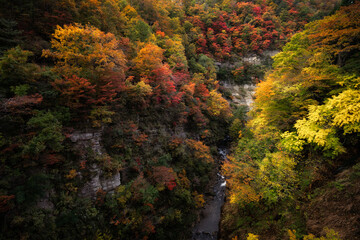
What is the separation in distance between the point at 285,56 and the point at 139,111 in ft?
47.5

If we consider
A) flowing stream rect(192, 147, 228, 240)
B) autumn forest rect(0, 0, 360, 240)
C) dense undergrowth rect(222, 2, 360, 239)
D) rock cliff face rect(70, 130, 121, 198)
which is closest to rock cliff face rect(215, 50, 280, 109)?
autumn forest rect(0, 0, 360, 240)

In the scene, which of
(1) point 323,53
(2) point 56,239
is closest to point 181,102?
(1) point 323,53

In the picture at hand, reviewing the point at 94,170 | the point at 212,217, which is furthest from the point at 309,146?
the point at 94,170

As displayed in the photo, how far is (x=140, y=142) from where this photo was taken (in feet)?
41.7

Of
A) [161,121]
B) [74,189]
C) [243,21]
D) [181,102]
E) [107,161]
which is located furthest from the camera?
[243,21]

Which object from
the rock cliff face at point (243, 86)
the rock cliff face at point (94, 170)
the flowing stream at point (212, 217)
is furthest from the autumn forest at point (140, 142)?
the rock cliff face at point (243, 86)

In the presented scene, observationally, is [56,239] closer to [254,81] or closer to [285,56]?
[285,56]

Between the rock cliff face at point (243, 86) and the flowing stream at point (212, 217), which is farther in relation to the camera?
the rock cliff face at point (243, 86)

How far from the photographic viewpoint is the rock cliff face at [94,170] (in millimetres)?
8778

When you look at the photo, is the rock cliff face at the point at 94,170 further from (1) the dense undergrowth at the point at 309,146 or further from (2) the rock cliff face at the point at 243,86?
(2) the rock cliff face at the point at 243,86

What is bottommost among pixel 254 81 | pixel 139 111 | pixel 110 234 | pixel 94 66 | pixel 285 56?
pixel 110 234

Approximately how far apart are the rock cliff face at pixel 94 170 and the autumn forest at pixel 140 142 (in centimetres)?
7

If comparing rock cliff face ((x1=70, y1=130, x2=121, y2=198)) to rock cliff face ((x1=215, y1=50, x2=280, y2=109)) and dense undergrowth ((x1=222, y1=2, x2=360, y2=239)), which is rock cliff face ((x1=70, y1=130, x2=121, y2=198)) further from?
rock cliff face ((x1=215, y1=50, x2=280, y2=109))

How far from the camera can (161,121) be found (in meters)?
15.8
